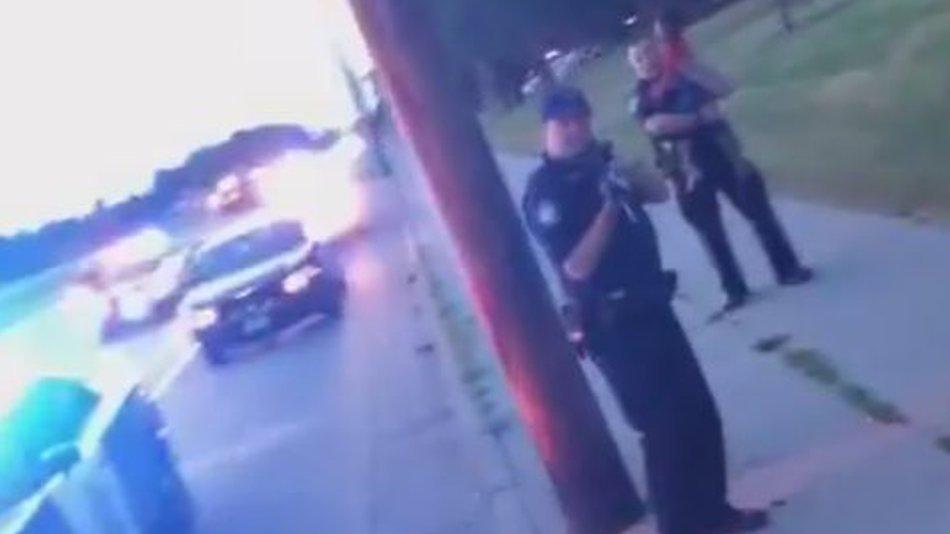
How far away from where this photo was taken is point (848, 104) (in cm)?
2338

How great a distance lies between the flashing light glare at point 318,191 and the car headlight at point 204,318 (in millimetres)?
11677

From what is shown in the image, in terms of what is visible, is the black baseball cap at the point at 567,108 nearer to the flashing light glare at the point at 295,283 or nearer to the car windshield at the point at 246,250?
the flashing light glare at the point at 295,283

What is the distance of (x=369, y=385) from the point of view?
18.6m

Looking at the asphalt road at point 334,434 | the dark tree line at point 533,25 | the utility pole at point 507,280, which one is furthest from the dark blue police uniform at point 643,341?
the dark tree line at point 533,25

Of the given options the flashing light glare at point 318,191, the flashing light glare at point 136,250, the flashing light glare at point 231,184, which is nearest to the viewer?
the flashing light glare at point 318,191

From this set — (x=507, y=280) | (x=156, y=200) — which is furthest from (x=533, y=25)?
(x=156, y=200)

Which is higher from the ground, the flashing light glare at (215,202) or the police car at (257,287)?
the police car at (257,287)

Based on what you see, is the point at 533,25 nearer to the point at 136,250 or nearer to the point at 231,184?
the point at 231,184

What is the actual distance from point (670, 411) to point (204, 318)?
731 inches

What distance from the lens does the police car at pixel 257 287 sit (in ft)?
85.1

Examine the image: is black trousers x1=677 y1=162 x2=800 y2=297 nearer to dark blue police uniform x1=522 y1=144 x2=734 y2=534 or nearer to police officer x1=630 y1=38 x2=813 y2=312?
police officer x1=630 y1=38 x2=813 y2=312

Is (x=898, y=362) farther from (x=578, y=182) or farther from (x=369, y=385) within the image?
(x=369, y=385)

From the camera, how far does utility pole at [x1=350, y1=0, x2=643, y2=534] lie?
369 inches

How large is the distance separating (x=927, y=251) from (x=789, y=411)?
102 inches
